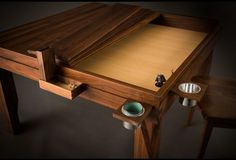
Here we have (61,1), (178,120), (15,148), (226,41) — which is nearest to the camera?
(15,148)

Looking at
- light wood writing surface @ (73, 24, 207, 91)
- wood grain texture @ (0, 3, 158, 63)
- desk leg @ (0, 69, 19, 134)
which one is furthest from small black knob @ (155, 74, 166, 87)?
desk leg @ (0, 69, 19, 134)

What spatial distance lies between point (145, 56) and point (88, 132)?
74cm

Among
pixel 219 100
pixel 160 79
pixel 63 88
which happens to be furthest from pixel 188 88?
pixel 63 88

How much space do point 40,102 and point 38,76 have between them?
1.01 m

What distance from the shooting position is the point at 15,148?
6.17ft

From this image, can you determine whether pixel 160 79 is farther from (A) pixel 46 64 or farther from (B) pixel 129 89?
(A) pixel 46 64

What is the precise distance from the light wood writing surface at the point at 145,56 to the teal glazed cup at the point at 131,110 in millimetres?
201

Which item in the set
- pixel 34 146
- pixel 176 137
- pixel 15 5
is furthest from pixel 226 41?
pixel 15 5

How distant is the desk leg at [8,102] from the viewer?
5.67 feet

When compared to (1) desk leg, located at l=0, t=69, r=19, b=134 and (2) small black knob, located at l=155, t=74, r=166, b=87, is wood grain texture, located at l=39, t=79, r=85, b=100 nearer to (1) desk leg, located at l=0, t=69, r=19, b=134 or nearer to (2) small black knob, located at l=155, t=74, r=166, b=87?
(2) small black knob, located at l=155, t=74, r=166, b=87

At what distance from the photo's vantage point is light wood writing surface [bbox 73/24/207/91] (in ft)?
4.82

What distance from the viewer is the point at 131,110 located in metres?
1.17

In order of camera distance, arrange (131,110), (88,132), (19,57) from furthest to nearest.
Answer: (88,132) < (19,57) < (131,110)

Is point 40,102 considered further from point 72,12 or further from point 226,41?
point 226,41
